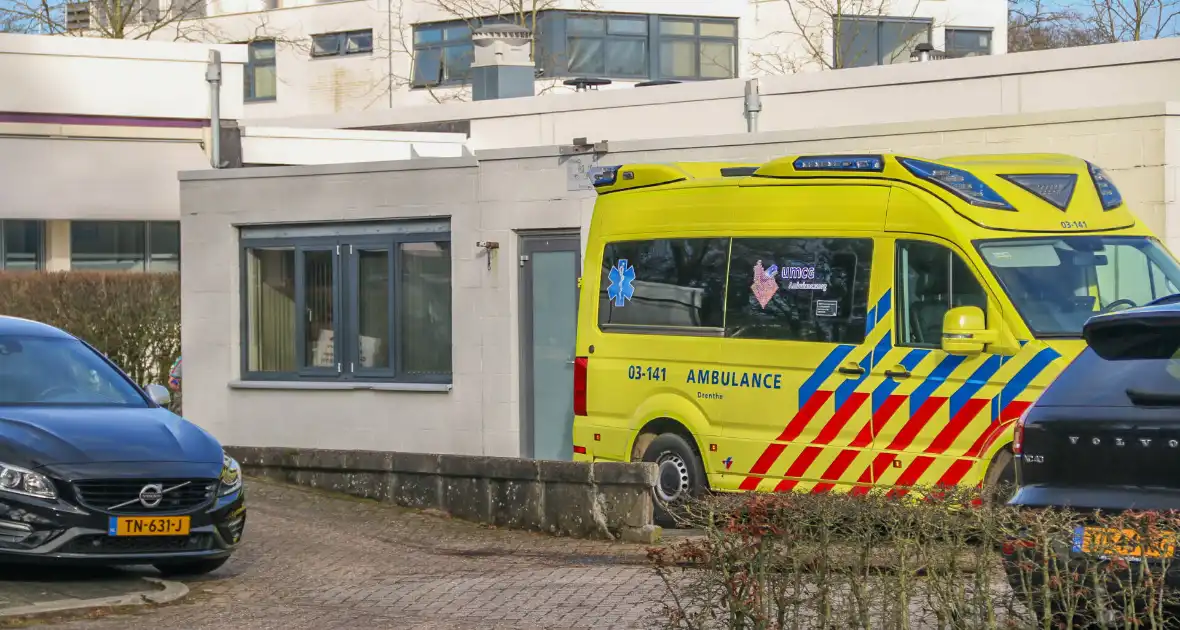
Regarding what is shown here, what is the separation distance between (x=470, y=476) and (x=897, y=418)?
3.81 meters

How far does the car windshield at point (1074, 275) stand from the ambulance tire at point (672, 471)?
9.61 feet

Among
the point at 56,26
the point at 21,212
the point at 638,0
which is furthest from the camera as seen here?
the point at 638,0

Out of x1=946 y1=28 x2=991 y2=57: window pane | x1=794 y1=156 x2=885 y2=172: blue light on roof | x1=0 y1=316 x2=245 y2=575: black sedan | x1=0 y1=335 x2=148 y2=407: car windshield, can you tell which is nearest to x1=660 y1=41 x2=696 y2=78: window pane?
x1=946 y1=28 x2=991 y2=57: window pane

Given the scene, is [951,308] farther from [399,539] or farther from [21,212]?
[21,212]

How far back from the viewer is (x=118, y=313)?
83.7 ft

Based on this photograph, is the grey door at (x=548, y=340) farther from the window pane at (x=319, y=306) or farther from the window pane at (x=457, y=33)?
the window pane at (x=457, y=33)

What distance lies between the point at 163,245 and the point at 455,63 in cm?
2450

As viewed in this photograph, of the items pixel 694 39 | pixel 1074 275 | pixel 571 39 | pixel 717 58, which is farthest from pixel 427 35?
pixel 1074 275

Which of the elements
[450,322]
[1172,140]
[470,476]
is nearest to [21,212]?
[450,322]

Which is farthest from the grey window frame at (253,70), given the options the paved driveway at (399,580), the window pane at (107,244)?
the paved driveway at (399,580)

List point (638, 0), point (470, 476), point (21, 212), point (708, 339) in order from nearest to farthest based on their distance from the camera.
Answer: point (708, 339), point (470, 476), point (21, 212), point (638, 0)

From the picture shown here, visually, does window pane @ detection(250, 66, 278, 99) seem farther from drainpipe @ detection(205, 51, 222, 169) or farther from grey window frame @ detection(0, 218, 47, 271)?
grey window frame @ detection(0, 218, 47, 271)

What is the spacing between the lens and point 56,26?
43.2m

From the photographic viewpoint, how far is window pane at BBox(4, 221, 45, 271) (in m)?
30.4
